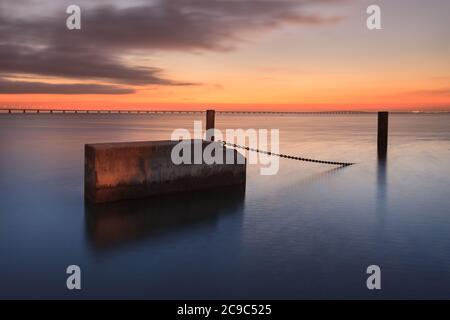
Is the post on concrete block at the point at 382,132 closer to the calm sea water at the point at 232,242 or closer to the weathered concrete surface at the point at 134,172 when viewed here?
the calm sea water at the point at 232,242

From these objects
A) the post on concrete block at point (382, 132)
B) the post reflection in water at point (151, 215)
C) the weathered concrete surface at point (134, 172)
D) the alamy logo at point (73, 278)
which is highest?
the post on concrete block at point (382, 132)

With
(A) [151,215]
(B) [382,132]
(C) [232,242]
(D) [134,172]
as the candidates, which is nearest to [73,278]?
(C) [232,242]

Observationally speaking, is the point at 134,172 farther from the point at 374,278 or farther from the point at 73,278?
the point at 374,278

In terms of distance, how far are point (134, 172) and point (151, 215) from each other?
3.69ft

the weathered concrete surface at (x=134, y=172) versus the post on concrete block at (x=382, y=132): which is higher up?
the post on concrete block at (x=382, y=132)

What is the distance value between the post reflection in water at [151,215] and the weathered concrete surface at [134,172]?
199mm

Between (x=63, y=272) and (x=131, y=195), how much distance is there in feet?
11.1

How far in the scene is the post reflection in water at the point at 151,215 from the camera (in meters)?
8.20

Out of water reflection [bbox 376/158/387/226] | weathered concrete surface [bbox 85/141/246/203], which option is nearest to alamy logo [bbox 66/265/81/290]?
weathered concrete surface [bbox 85/141/246/203]

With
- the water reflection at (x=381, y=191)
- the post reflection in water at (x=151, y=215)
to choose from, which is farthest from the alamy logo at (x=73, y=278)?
the water reflection at (x=381, y=191)

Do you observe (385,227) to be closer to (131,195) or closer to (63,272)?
(131,195)

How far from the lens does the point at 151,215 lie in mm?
9203
